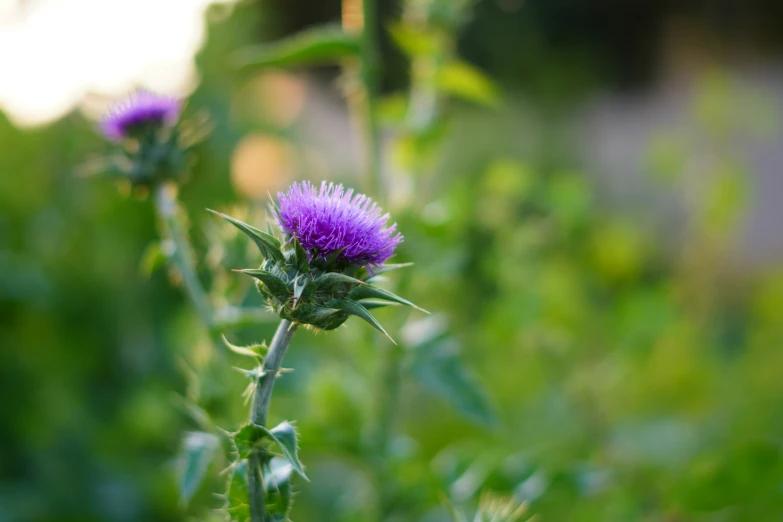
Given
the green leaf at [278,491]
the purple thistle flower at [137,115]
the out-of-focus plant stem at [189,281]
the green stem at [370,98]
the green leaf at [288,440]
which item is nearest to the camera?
the green leaf at [288,440]

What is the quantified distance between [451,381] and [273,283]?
0.55 m

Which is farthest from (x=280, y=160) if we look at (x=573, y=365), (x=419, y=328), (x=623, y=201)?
(x=623, y=201)

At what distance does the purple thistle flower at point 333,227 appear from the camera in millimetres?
662

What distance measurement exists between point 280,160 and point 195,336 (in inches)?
53.6

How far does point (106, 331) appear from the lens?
240 cm

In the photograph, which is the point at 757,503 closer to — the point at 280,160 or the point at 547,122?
the point at 280,160

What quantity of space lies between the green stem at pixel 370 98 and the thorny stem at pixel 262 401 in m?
0.62

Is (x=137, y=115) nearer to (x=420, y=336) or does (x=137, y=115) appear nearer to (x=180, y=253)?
(x=180, y=253)

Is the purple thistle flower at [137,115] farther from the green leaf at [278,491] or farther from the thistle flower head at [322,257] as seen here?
the green leaf at [278,491]

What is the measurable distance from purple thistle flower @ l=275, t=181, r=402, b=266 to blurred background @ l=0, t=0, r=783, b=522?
0.38 m

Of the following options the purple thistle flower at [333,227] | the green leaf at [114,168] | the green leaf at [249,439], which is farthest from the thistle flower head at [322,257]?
the green leaf at [114,168]

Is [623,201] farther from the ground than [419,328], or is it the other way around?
[623,201]

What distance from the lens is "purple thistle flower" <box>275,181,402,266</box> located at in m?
0.66

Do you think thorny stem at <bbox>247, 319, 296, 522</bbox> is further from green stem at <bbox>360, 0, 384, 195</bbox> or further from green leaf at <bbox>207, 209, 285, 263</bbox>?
green stem at <bbox>360, 0, 384, 195</bbox>
